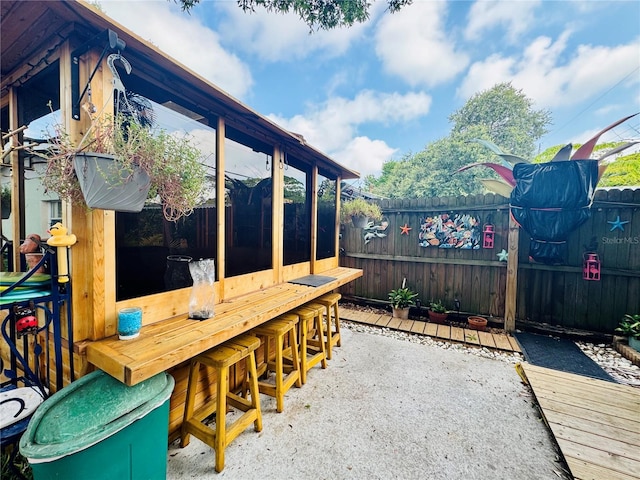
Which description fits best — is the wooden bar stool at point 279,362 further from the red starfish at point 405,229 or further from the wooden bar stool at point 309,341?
the red starfish at point 405,229

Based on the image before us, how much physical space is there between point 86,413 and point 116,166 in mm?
1181

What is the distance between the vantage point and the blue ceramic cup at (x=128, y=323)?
1.41m

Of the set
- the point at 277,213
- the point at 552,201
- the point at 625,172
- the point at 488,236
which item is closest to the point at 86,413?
the point at 277,213

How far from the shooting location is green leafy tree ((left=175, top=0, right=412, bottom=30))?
308 cm

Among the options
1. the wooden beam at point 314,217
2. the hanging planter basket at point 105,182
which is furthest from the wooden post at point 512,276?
the hanging planter basket at point 105,182

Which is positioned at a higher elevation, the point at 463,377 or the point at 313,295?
the point at 313,295

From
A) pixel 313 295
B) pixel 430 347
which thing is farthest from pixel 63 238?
pixel 430 347

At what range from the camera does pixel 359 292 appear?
17.5ft

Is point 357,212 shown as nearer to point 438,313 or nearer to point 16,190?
point 438,313

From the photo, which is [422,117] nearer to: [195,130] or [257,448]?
[195,130]

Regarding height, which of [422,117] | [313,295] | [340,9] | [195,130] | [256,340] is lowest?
[256,340]

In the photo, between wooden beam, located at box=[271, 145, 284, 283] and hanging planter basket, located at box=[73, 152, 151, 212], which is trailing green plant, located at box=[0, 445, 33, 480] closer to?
hanging planter basket, located at box=[73, 152, 151, 212]

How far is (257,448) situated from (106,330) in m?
1.31

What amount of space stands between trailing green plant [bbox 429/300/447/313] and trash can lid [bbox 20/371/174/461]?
163 inches
